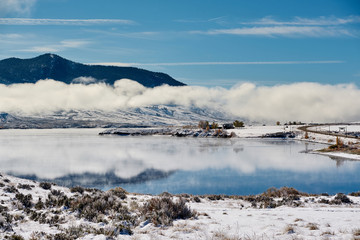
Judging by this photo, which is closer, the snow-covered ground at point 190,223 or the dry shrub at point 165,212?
the snow-covered ground at point 190,223

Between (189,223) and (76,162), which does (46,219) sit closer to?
(189,223)

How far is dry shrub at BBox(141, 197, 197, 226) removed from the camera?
11891 millimetres

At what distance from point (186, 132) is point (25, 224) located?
379 ft

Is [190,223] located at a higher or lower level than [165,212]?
lower

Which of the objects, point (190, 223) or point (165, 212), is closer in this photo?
point (190, 223)

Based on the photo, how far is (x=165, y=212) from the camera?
12.5 metres

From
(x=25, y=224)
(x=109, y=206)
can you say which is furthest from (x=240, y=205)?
(x=25, y=224)

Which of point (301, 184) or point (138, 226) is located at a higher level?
point (138, 226)

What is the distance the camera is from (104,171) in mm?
35938

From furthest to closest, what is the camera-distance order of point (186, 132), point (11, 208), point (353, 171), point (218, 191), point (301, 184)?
point (186, 132)
point (353, 171)
point (301, 184)
point (218, 191)
point (11, 208)

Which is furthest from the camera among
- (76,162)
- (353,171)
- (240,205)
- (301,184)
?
(76,162)

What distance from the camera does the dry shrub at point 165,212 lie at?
11.9 meters

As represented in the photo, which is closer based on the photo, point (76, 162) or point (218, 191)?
point (218, 191)

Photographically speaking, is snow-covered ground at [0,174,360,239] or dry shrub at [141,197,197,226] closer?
snow-covered ground at [0,174,360,239]
